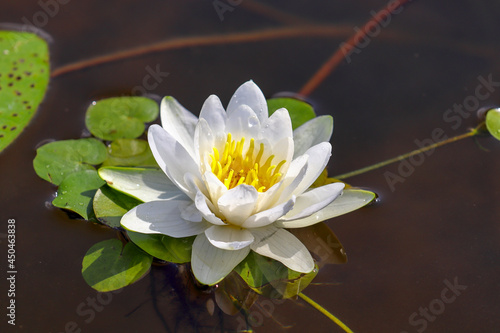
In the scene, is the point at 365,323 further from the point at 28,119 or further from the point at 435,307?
the point at 28,119

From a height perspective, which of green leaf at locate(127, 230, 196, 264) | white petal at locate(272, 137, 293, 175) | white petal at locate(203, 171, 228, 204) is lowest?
green leaf at locate(127, 230, 196, 264)

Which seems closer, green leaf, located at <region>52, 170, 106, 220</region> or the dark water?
the dark water

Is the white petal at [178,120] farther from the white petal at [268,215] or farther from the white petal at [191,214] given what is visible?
the white petal at [268,215]

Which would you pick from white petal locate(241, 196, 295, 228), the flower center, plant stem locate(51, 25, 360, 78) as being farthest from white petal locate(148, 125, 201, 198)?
plant stem locate(51, 25, 360, 78)

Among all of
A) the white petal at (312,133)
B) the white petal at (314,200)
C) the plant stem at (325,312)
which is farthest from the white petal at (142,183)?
the plant stem at (325,312)

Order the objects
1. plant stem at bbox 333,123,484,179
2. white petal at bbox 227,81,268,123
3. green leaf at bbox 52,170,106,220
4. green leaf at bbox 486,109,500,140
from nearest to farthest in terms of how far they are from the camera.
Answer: white petal at bbox 227,81,268,123 → green leaf at bbox 52,170,106,220 → plant stem at bbox 333,123,484,179 → green leaf at bbox 486,109,500,140

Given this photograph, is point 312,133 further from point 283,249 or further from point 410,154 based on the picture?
point 410,154

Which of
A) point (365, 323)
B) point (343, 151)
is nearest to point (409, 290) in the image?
point (365, 323)

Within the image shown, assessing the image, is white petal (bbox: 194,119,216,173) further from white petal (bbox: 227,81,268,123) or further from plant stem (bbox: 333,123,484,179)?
plant stem (bbox: 333,123,484,179)

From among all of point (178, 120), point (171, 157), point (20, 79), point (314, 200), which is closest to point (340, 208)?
point (314, 200)
